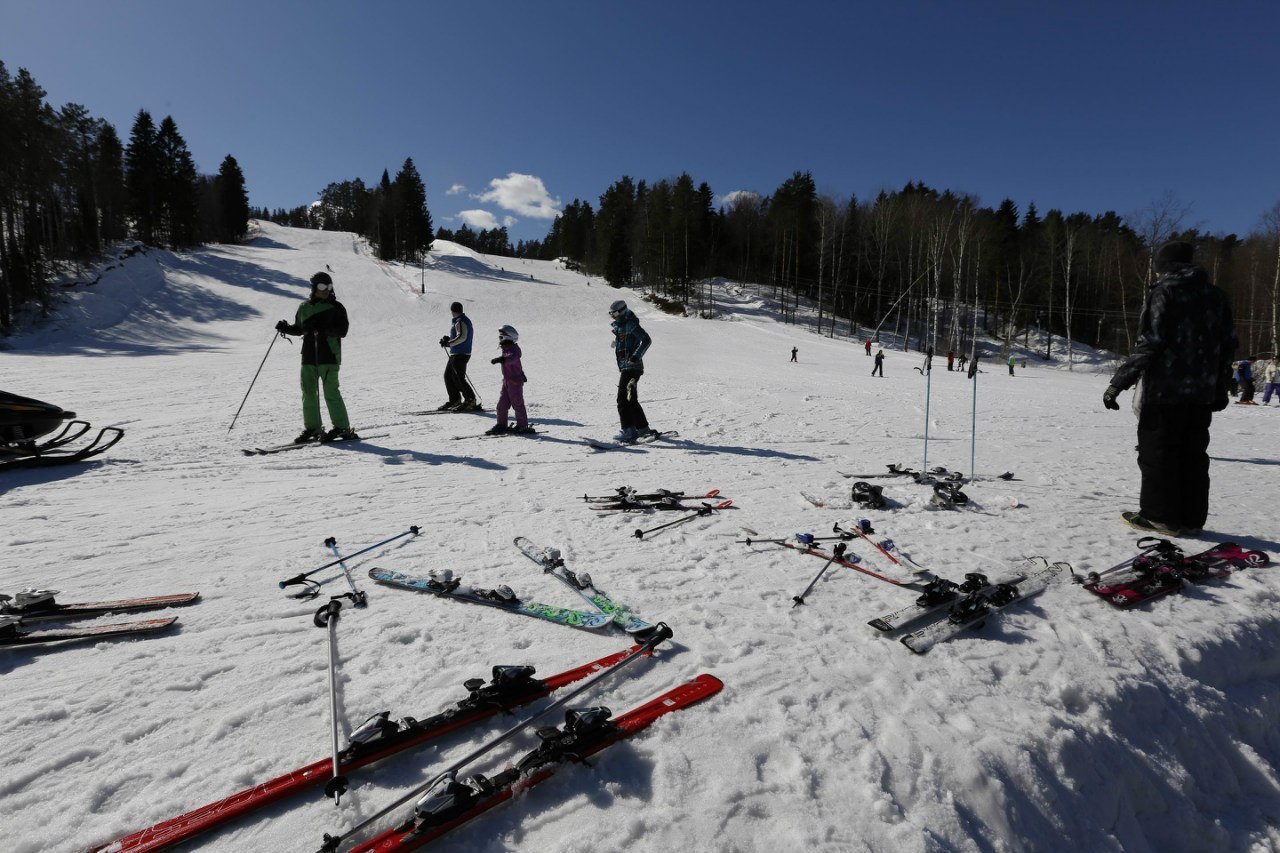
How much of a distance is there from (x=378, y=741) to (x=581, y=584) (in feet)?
5.09

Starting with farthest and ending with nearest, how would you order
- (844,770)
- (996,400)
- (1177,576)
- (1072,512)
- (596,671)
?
(996,400)
(1072,512)
(1177,576)
(596,671)
(844,770)

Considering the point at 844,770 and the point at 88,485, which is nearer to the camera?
the point at 844,770

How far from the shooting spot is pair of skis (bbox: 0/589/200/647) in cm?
274

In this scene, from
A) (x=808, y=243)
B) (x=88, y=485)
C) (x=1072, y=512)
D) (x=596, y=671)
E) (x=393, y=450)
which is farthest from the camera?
(x=808, y=243)

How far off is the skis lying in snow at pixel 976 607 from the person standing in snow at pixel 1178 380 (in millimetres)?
1715

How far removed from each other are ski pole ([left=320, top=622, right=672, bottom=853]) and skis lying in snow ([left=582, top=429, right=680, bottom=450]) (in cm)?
517

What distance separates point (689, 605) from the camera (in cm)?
330

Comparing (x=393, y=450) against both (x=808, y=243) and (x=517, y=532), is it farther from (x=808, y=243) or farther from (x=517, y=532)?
(x=808, y=243)

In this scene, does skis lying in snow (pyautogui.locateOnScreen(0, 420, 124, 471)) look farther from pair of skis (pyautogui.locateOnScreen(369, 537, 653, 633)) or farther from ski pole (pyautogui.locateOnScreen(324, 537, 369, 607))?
pair of skis (pyautogui.locateOnScreen(369, 537, 653, 633))

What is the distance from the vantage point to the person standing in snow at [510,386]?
875cm

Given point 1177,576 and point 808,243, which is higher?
point 808,243

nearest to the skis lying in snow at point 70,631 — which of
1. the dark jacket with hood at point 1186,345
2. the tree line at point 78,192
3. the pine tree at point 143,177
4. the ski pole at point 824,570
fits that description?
the ski pole at point 824,570

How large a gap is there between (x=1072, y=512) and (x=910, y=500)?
4.49 ft

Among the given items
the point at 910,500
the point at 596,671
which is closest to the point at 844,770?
the point at 596,671
